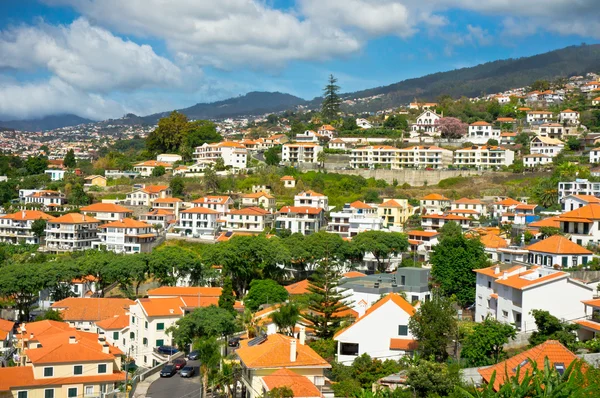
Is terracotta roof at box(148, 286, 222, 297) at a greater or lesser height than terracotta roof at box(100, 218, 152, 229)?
lesser

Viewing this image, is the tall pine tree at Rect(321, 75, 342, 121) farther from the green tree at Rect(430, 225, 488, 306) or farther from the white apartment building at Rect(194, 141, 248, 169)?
the green tree at Rect(430, 225, 488, 306)

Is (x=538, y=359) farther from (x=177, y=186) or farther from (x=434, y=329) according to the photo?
(x=177, y=186)

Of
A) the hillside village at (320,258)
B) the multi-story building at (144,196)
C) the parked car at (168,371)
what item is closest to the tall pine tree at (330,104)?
the hillside village at (320,258)

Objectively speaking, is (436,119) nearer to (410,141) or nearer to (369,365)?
(410,141)

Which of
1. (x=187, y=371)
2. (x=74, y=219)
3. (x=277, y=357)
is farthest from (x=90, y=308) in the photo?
(x=74, y=219)

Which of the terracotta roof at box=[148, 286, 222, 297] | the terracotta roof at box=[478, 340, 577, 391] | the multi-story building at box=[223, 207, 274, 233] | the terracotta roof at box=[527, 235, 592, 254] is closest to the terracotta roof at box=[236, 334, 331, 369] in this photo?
the terracotta roof at box=[478, 340, 577, 391]

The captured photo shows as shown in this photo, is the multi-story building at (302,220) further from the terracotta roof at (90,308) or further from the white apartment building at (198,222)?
the terracotta roof at (90,308)
